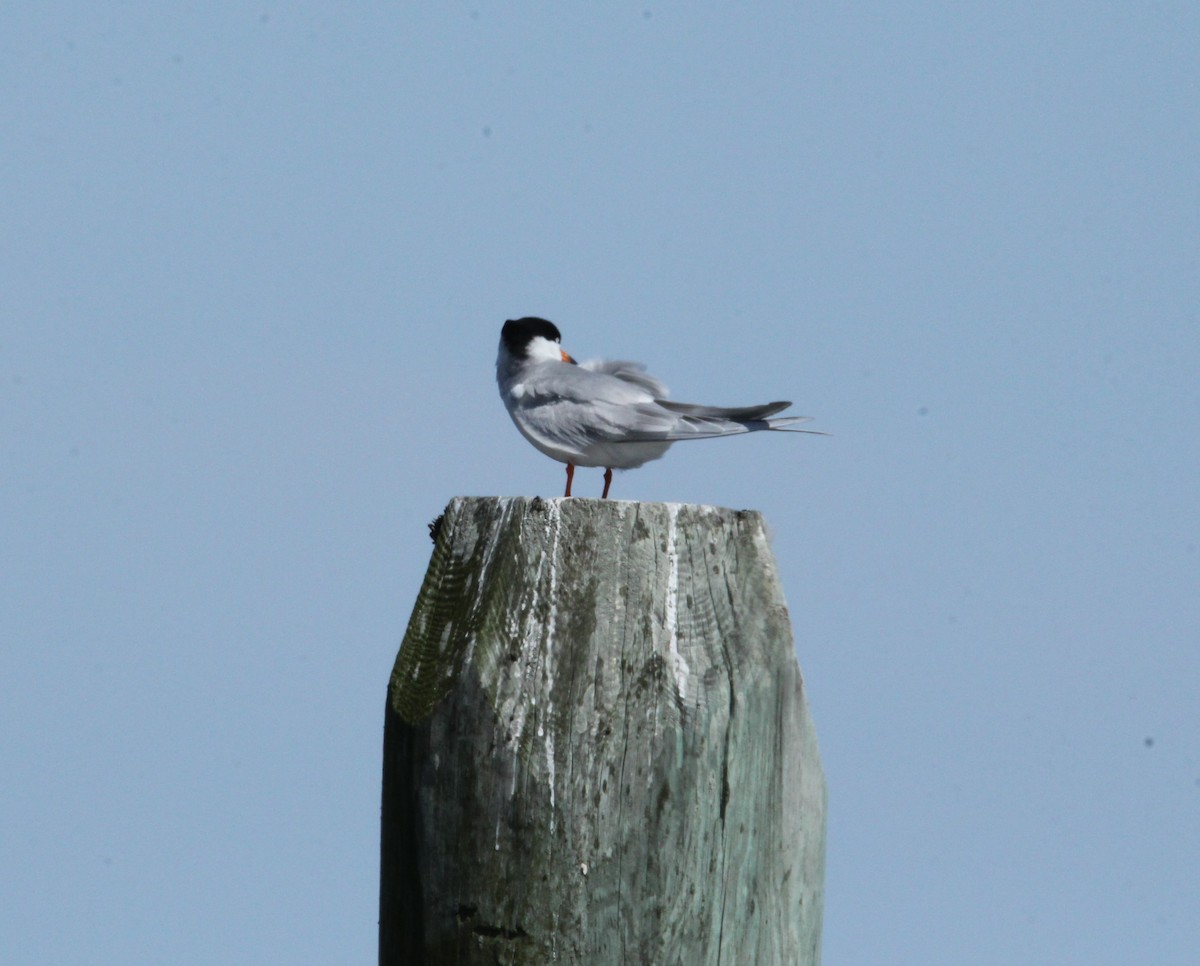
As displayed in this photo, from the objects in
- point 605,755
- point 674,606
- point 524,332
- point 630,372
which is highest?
point 524,332

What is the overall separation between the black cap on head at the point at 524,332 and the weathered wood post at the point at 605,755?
2.30m

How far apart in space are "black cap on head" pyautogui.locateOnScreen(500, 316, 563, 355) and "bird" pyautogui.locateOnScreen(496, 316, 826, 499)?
42 centimetres

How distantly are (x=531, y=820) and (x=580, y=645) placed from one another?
372mm

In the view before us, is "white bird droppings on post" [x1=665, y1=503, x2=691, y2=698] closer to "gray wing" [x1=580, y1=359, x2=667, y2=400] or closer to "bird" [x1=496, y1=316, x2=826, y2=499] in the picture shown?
"bird" [x1=496, y1=316, x2=826, y2=499]

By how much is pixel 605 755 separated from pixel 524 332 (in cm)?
284

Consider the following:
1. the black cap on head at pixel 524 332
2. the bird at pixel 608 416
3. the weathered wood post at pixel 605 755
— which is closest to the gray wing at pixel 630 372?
the bird at pixel 608 416

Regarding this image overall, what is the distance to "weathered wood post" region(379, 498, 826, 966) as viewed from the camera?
116 inches

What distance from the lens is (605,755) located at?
295cm

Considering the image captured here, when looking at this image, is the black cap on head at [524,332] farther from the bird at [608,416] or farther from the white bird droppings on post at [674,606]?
the white bird droppings on post at [674,606]

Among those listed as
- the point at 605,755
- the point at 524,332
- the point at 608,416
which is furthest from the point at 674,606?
the point at 524,332

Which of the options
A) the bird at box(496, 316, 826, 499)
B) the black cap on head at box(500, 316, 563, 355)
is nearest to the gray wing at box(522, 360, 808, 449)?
the bird at box(496, 316, 826, 499)

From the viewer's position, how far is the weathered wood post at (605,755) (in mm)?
2935

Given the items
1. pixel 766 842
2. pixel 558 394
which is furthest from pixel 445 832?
pixel 558 394

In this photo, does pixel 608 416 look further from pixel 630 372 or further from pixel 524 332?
pixel 524 332
